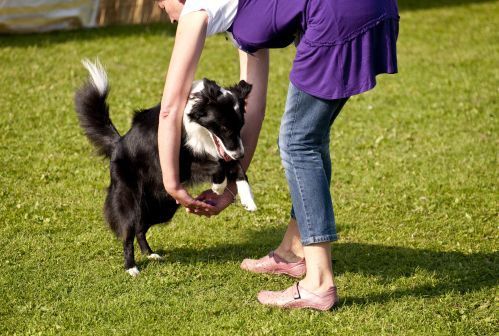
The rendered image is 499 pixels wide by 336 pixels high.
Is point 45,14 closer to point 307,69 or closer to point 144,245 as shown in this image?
point 144,245

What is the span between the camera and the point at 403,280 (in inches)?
175

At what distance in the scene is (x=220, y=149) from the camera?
13.9 ft

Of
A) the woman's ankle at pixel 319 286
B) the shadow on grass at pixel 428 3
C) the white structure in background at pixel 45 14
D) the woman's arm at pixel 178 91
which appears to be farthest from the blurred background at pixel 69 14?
the woman's ankle at pixel 319 286

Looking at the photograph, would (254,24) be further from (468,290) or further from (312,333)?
(468,290)

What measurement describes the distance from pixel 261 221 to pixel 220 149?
1276 millimetres

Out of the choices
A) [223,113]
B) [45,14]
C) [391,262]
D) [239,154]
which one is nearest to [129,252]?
[239,154]

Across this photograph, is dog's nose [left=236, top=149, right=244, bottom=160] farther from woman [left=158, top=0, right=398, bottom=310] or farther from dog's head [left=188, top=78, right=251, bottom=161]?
woman [left=158, top=0, right=398, bottom=310]

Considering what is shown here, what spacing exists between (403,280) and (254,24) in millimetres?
1793

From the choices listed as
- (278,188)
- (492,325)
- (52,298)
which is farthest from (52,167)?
(492,325)

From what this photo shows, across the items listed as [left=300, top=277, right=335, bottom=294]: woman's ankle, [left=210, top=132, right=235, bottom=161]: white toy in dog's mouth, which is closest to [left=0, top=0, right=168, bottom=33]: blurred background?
[left=210, top=132, right=235, bottom=161]: white toy in dog's mouth

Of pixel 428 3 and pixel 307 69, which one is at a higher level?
pixel 307 69

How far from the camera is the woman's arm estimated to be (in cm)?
351

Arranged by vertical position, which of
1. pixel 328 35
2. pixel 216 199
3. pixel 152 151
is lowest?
pixel 216 199

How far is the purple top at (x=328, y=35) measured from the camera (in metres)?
3.48
